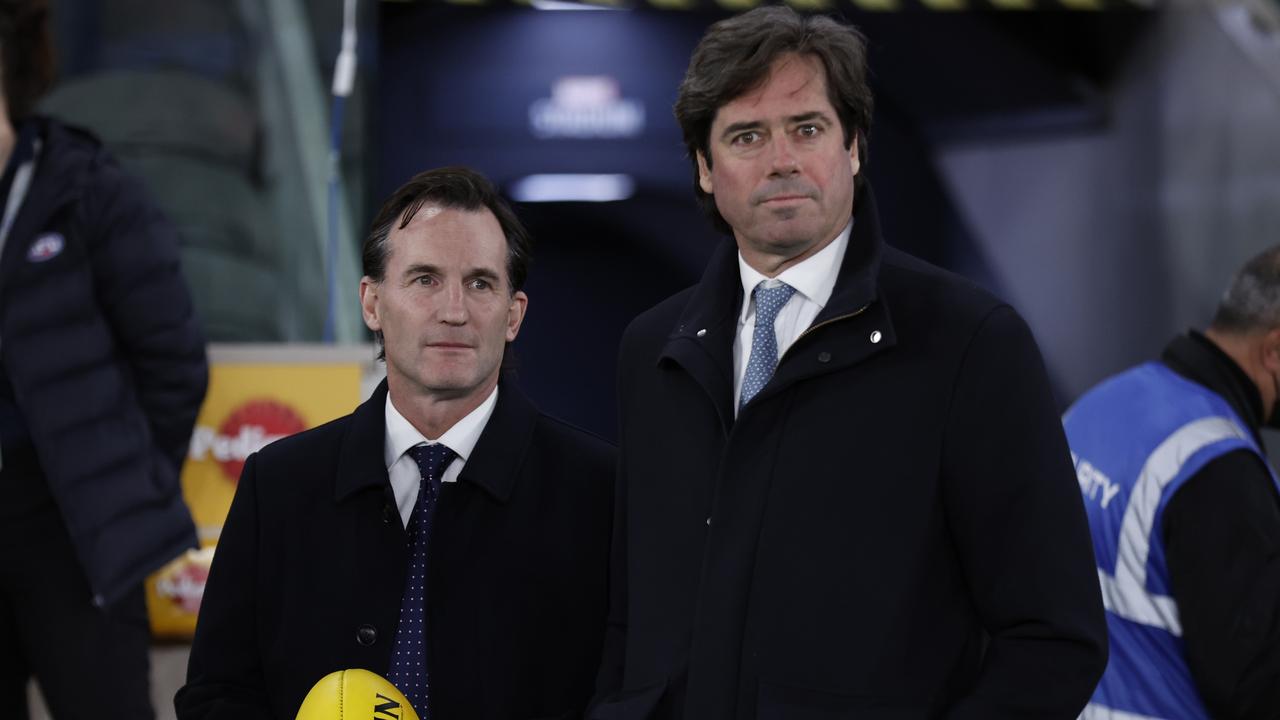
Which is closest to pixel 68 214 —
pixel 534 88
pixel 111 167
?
pixel 111 167

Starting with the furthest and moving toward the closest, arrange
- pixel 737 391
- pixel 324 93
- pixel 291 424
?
pixel 324 93 < pixel 291 424 < pixel 737 391

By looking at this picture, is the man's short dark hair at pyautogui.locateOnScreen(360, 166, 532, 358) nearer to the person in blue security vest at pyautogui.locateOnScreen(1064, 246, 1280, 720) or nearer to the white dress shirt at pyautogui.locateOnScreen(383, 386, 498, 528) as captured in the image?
the white dress shirt at pyautogui.locateOnScreen(383, 386, 498, 528)

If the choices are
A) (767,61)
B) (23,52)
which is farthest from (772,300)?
(23,52)

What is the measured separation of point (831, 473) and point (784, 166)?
341 millimetres

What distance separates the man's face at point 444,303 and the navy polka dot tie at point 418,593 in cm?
9

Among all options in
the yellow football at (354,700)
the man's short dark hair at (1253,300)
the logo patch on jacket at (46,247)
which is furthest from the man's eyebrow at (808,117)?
the logo patch on jacket at (46,247)

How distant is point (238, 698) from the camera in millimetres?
2031

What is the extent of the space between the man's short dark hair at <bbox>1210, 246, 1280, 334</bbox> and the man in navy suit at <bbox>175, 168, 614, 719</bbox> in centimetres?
147

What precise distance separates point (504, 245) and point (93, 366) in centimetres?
115

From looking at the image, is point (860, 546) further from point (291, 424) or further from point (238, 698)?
point (291, 424)

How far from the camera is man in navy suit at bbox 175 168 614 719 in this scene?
202 centimetres

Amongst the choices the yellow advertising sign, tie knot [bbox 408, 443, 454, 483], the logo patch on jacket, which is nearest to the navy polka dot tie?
tie knot [bbox 408, 443, 454, 483]

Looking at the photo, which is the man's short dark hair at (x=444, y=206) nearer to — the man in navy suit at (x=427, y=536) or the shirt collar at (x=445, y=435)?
the man in navy suit at (x=427, y=536)

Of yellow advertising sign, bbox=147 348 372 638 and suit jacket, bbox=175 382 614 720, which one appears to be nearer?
suit jacket, bbox=175 382 614 720
